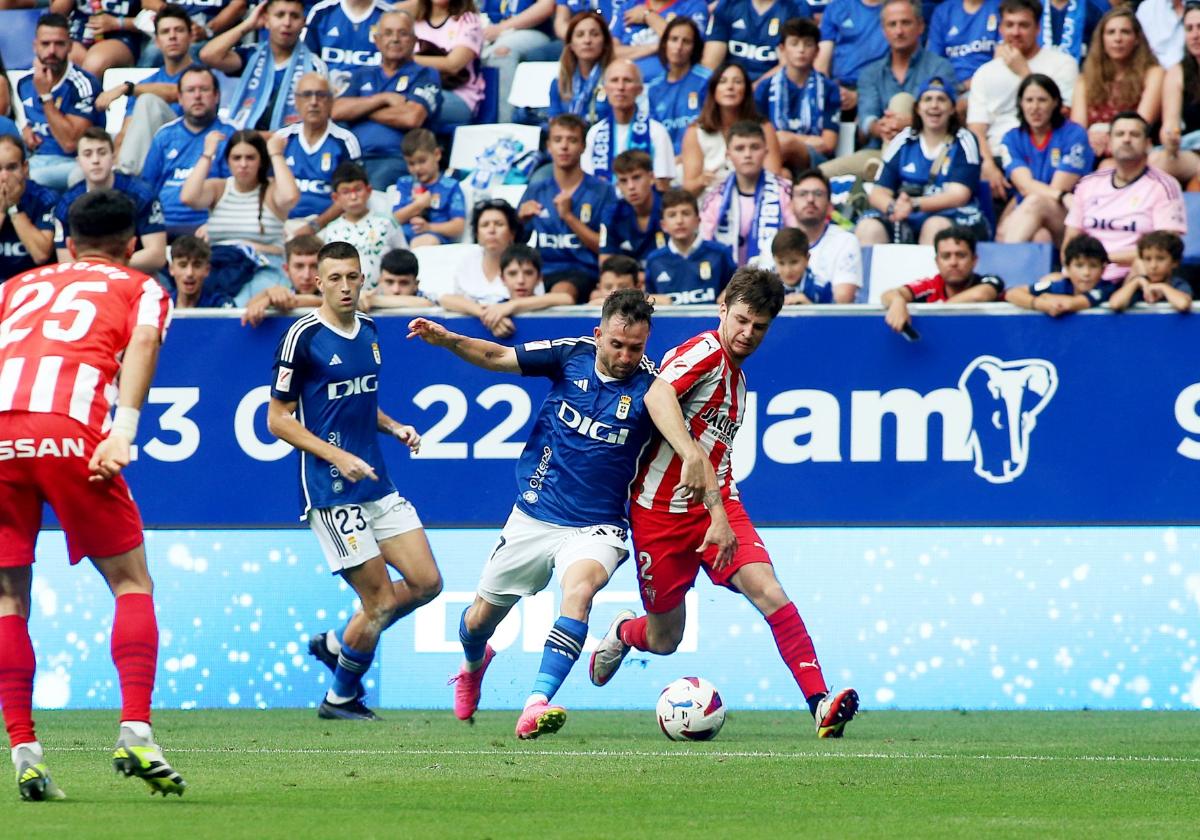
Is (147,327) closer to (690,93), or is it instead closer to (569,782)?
(569,782)

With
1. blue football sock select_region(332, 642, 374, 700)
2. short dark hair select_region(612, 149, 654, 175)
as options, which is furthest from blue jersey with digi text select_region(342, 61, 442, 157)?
blue football sock select_region(332, 642, 374, 700)

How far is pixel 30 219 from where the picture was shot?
12.5m

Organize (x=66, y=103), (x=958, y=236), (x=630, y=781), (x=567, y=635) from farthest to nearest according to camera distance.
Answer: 1. (x=66, y=103)
2. (x=958, y=236)
3. (x=567, y=635)
4. (x=630, y=781)

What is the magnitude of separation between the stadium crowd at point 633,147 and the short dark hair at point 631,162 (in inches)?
1.1

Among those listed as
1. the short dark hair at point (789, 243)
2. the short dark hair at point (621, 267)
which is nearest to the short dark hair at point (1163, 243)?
the short dark hair at point (789, 243)

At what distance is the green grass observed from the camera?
5.61 m

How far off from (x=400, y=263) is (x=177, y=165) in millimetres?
3068

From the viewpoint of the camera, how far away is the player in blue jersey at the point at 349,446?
9.39 metres

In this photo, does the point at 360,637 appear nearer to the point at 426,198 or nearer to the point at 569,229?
the point at 569,229

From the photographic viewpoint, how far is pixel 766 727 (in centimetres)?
954

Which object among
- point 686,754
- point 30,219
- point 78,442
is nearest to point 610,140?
point 30,219

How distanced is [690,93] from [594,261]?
2.21 metres

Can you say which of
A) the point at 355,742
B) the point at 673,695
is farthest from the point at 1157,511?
the point at 355,742

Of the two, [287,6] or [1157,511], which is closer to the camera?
[1157,511]
